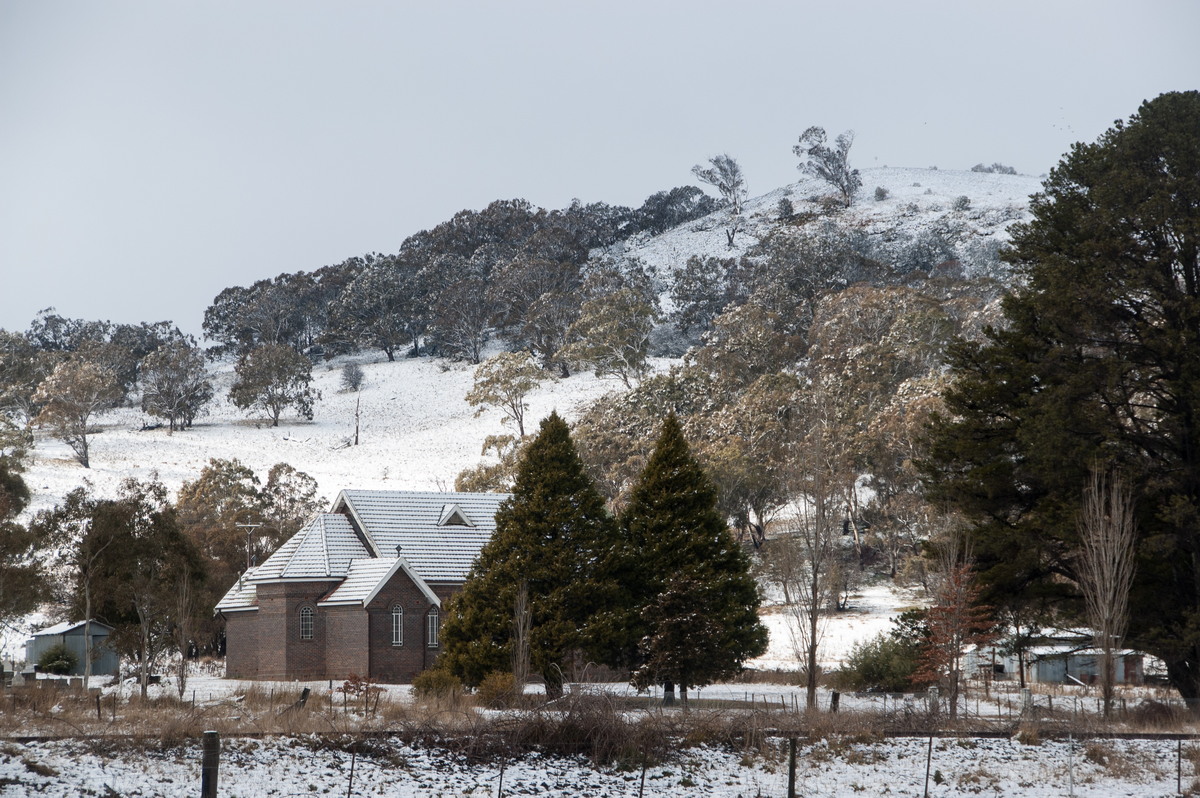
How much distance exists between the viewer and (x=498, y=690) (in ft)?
99.5

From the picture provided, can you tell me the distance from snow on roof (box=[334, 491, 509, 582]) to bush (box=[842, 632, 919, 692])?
15.2 m

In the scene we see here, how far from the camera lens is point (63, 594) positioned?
59125 millimetres

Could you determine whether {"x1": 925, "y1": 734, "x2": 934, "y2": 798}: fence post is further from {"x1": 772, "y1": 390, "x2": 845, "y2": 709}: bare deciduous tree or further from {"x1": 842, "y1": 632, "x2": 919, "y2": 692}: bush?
{"x1": 842, "y1": 632, "x2": 919, "y2": 692}: bush

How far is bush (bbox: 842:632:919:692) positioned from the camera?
36.8 m

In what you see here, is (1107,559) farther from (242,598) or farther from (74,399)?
(74,399)

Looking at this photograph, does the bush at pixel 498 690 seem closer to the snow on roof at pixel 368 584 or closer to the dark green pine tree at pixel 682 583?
the dark green pine tree at pixel 682 583

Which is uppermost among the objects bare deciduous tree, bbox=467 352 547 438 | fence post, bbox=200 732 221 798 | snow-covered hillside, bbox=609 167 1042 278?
snow-covered hillside, bbox=609 167 1042 278

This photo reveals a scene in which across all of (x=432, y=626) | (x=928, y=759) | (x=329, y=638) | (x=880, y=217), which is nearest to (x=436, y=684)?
(x=432, y=626)

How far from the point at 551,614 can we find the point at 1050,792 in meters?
15.0

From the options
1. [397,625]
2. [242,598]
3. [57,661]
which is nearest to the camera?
[397,625]

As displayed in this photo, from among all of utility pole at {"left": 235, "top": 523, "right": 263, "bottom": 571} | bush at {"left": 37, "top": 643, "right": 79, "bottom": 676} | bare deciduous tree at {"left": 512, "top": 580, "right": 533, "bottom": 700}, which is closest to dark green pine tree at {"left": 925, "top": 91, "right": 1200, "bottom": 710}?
bare deciduous tree at {"left": 512, "top": 580, "right": 533, "bottom": 700}

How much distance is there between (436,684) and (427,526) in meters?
16.3

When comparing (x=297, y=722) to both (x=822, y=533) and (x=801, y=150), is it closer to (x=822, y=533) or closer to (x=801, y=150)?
(x=822, y=533)

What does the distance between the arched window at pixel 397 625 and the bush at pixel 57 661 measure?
1639 cm
